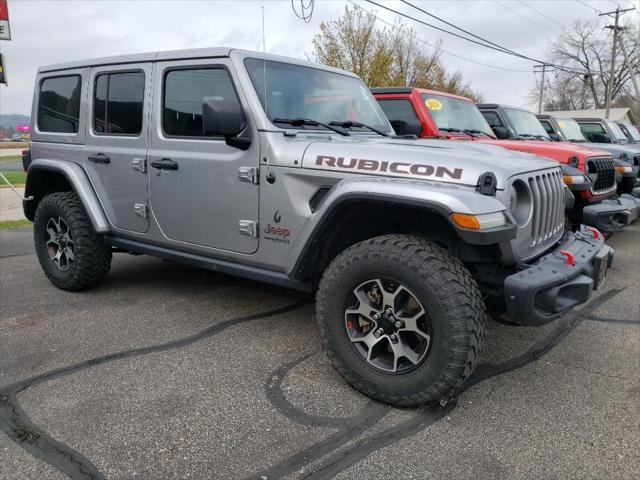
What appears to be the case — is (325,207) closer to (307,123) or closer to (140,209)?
(307,123)

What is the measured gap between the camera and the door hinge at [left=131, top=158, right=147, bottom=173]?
3889mm

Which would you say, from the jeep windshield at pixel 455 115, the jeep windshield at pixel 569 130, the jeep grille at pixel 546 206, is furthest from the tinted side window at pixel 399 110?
the jeep windshield at pixel 569 130

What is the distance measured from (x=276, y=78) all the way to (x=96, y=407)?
7.47 feet

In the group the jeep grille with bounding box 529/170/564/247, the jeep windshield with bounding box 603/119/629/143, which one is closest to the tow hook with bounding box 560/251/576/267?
the jeep grille with bounding box 529/170/564/247

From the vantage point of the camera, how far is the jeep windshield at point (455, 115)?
22.3 feet

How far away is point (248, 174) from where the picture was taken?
10.8 ft

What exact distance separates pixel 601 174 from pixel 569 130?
6.17 meters

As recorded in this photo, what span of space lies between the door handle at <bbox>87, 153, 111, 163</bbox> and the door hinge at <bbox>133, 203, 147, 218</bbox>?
0.46 meters

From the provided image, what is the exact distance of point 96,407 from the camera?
2.74 m

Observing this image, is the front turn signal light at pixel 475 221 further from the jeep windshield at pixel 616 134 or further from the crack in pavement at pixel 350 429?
the jeep windshield at pixel 616 134

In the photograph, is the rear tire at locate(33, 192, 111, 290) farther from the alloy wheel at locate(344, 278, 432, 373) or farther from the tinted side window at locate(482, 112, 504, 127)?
the tinted side window at locate(482, 112, 504, 127)

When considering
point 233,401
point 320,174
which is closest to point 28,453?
point 233,401

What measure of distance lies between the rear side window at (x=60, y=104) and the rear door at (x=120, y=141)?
0.23m

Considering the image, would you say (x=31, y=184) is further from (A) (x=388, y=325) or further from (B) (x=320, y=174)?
(A) (x=388, y=325)
